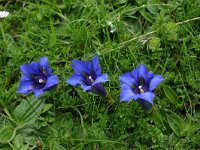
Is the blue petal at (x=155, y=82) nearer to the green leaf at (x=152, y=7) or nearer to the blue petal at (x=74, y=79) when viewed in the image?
the blue petal at (x=74, y=79)

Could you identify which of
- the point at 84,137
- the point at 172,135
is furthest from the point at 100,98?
the point at 172,135

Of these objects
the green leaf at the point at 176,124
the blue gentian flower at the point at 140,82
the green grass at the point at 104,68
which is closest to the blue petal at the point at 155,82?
the blue gentian flower at the point at 140,82

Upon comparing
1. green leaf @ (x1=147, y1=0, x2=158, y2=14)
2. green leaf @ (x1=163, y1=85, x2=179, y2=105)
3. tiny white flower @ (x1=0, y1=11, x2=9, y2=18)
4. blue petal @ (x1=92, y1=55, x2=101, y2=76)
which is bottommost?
green leaf @ (x1=163, y1=85, x2=179, y2=105)

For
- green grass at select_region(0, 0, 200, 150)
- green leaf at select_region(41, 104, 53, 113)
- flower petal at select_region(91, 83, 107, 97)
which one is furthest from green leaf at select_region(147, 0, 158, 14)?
green leaf at select_region(41, 104, 53, 113)

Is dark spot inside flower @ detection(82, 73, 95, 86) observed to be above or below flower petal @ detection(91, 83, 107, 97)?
above

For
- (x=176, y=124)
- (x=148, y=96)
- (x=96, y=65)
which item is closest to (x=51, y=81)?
(x=96, y=65)

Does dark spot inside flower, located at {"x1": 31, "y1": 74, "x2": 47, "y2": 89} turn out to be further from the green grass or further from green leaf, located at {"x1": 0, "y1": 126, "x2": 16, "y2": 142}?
green leaf, located at {"x1": 0, "y1": 126, "x2": 16, "y2": 142}

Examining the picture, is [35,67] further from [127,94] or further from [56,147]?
[127,94]

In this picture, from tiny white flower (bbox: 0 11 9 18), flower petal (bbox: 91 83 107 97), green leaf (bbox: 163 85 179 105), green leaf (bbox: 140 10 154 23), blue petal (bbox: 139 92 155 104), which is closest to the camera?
blue petal (bbox: 139 92 155 104)
